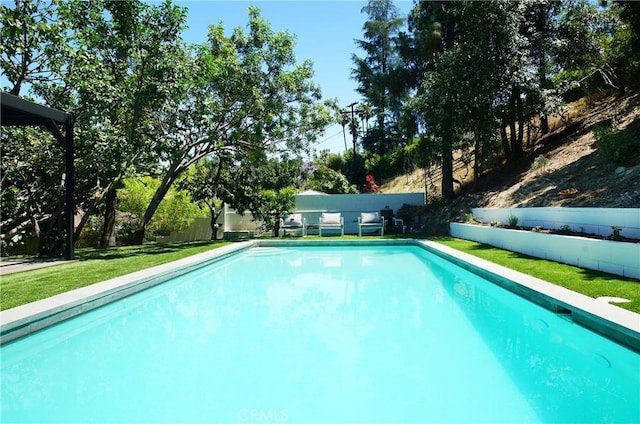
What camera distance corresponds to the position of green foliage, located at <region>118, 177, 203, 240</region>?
637 inches

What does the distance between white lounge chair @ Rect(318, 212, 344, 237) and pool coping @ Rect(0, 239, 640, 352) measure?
7668 mm

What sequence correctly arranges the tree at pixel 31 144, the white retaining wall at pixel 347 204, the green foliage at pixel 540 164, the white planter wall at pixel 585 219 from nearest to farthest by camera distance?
the white planter wall at pixel 585 219, the tree at pixel 31 144, the green foliage at pixel 540 164, the white retaining wall at pixel 347 204

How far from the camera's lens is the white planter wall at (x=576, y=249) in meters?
5.49

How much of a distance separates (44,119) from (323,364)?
7331 mm

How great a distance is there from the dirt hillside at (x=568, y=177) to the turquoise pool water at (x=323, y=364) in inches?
168

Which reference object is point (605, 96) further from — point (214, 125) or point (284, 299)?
point (284, 299)

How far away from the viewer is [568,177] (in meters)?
10.9

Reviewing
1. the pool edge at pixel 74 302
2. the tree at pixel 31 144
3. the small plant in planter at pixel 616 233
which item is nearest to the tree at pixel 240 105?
the tree at pixel 31 144

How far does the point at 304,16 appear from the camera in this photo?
1433 cm

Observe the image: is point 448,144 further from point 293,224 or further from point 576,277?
point 576,277

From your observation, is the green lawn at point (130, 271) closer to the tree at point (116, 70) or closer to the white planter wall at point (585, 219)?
the white planter wall at point (585, 219)

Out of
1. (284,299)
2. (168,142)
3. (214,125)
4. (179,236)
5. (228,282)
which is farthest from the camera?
(179,236)

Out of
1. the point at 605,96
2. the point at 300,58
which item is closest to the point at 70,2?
the point at 300,58

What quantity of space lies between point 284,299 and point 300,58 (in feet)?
31.8
